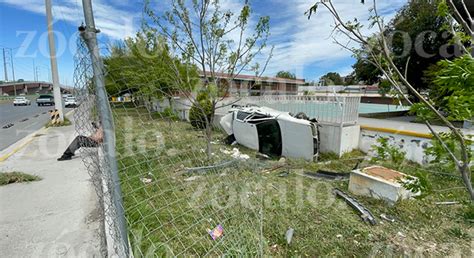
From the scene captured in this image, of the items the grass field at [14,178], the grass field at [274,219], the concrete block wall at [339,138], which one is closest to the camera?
the grass field at [274,219]

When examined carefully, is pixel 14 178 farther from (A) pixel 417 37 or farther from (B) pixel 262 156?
(A) pixel 417 37

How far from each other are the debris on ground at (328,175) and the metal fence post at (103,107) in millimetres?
3740

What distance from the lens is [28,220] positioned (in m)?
3.09

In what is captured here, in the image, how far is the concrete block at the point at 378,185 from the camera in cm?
356

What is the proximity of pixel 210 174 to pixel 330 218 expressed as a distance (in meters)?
2.03

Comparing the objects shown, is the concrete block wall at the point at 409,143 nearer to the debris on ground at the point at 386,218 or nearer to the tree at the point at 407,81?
the debris on ground at the point at 386,218

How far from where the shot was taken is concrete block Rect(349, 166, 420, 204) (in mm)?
3561

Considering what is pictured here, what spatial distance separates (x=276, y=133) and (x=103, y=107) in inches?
207

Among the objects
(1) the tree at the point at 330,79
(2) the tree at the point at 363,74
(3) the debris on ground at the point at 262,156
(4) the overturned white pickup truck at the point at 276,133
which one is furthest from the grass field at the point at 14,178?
(2) the tree at the point at 363,74

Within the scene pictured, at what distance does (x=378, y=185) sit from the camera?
369 centimetres

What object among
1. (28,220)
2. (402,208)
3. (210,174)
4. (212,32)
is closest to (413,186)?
(402,208)

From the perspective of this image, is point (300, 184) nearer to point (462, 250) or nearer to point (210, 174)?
point (210, 174)

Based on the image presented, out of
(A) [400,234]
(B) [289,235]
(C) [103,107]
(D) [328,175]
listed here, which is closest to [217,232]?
(B) [289,235]

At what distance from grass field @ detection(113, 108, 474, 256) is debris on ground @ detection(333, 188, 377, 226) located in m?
0.08
